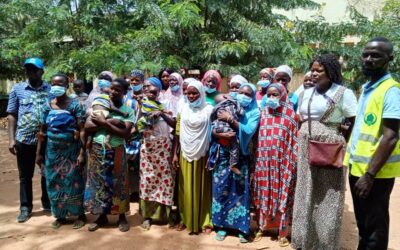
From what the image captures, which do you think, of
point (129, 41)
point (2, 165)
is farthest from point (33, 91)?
point (2, 165)

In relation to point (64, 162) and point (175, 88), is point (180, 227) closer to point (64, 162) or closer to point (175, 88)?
point (64, 162)

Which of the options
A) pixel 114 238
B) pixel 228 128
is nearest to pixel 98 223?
pixel 114 238

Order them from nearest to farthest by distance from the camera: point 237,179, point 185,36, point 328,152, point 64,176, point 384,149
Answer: point 384,149
point 328,152
point 237,179
point 64,176
point 185,36

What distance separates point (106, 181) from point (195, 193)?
0.99m

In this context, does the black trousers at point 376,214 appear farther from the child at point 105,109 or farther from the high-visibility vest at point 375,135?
the child at point 105,109

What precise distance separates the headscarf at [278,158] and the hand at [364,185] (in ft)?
3.73

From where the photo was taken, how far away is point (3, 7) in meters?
8.63

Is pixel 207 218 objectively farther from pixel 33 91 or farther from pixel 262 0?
pixel 262 0

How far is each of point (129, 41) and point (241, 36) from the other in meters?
2.34

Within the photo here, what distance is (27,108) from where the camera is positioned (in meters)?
4.00

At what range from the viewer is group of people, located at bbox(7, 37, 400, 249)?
292 centimetres

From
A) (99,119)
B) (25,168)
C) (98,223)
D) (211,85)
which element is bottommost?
(98,223)

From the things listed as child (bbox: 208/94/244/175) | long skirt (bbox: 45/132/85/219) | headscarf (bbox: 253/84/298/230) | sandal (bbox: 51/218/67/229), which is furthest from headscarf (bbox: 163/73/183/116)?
sandal (bbox: 51/218/67/229)

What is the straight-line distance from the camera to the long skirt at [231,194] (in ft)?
11.8
